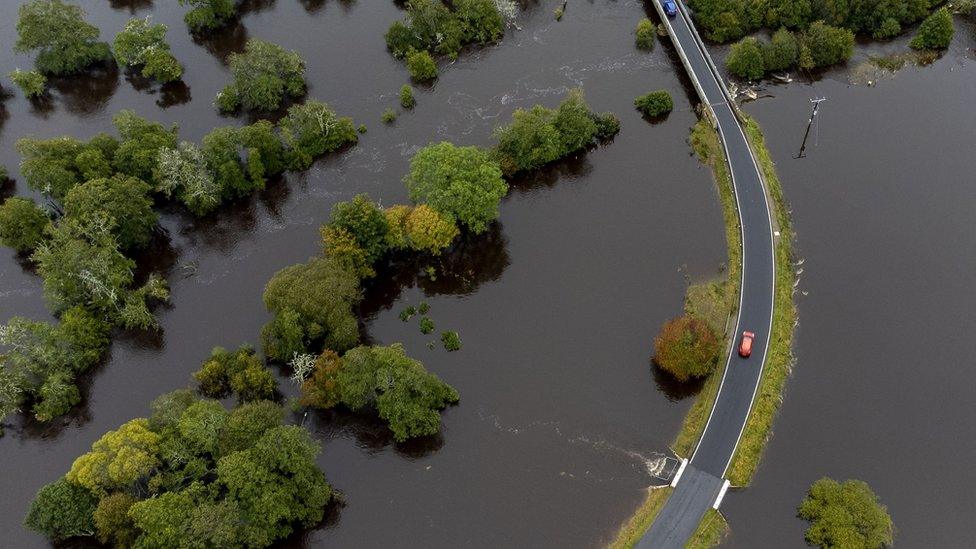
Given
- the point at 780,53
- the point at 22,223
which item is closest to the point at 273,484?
the point at 22,223

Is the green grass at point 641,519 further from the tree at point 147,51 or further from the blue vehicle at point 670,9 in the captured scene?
the tree at point 147,51

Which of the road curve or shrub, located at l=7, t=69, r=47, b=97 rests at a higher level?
shrub, located at l=7, t=69, r=47, b=97

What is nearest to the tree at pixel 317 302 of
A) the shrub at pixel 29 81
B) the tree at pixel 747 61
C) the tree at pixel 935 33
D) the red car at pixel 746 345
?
the red car at pixel 746 345

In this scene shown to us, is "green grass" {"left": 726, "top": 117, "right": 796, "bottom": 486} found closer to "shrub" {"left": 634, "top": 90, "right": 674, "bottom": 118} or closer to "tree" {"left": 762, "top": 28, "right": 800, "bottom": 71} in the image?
"shrub" {"left": 634, "top": 90, "right": 674, "bottom": 118}

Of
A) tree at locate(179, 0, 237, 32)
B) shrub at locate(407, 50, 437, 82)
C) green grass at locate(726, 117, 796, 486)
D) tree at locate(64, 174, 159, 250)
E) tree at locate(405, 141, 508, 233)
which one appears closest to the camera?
green grass at locate(726, 117, 796, 486)

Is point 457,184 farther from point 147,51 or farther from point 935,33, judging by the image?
point 935,33

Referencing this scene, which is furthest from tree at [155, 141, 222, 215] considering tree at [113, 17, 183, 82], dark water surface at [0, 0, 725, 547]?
tree at [113, 17, 183, 82]

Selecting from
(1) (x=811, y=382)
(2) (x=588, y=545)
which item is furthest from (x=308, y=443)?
(1) (x=811, y=382)
